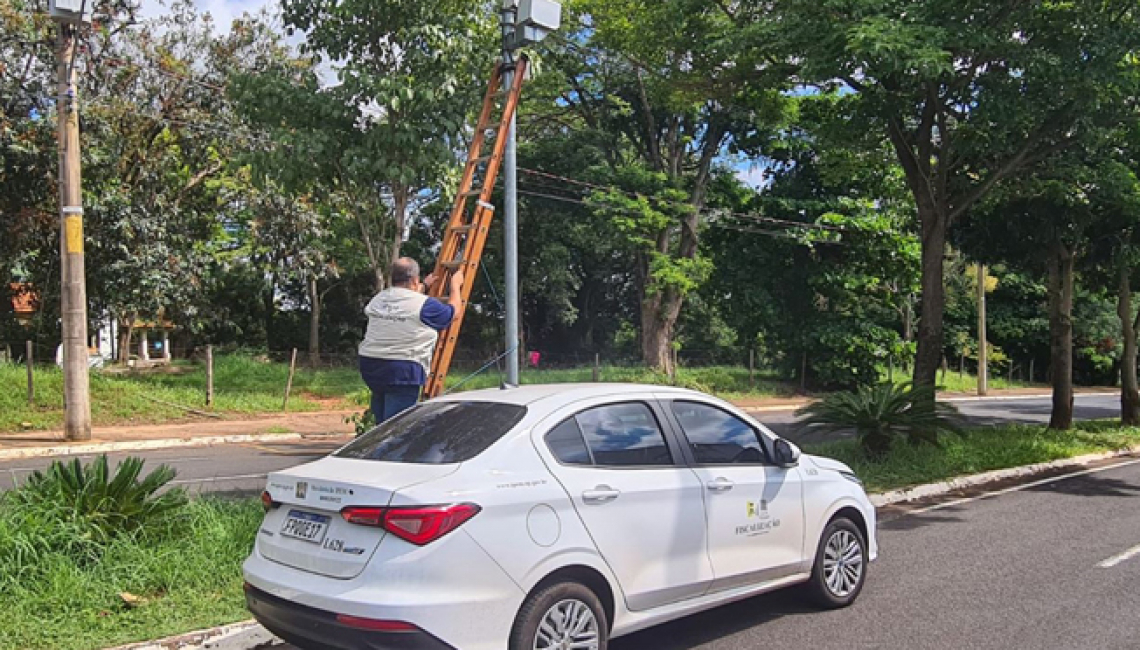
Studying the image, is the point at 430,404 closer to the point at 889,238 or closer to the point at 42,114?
the point at 42,114

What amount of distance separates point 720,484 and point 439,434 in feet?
5.45

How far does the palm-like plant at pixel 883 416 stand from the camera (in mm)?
10898

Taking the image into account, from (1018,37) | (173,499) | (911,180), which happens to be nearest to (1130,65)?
(1018,37)

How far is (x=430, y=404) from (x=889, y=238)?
26580mm

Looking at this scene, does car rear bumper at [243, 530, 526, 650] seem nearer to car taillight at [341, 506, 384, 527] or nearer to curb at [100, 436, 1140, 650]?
car taillight at [341, 506, 384, 527]

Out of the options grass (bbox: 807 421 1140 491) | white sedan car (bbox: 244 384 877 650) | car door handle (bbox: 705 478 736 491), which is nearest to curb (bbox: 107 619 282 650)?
white sedan car (bbox: 244 384 877 650)

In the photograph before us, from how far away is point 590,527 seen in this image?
4094mm

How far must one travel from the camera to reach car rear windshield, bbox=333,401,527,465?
13.7ft

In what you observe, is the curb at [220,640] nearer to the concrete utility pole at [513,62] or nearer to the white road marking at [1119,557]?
the concrete utility pole at [513,62]

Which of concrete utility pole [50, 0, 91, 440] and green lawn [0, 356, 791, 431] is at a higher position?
concrete utility pole [50, 0, 91, 440]

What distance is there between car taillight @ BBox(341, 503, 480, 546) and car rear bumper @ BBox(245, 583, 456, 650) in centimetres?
39

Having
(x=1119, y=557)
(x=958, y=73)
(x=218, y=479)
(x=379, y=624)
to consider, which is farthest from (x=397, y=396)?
(x=958, y=73)

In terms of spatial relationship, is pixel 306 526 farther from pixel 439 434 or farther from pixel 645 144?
pixel 645 144

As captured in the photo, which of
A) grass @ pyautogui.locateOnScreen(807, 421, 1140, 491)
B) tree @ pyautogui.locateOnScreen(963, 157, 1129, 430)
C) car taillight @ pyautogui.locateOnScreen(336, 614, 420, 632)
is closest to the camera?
car taillight @ pyautogui.locateOnScreen(336, 614, 420, 632)
